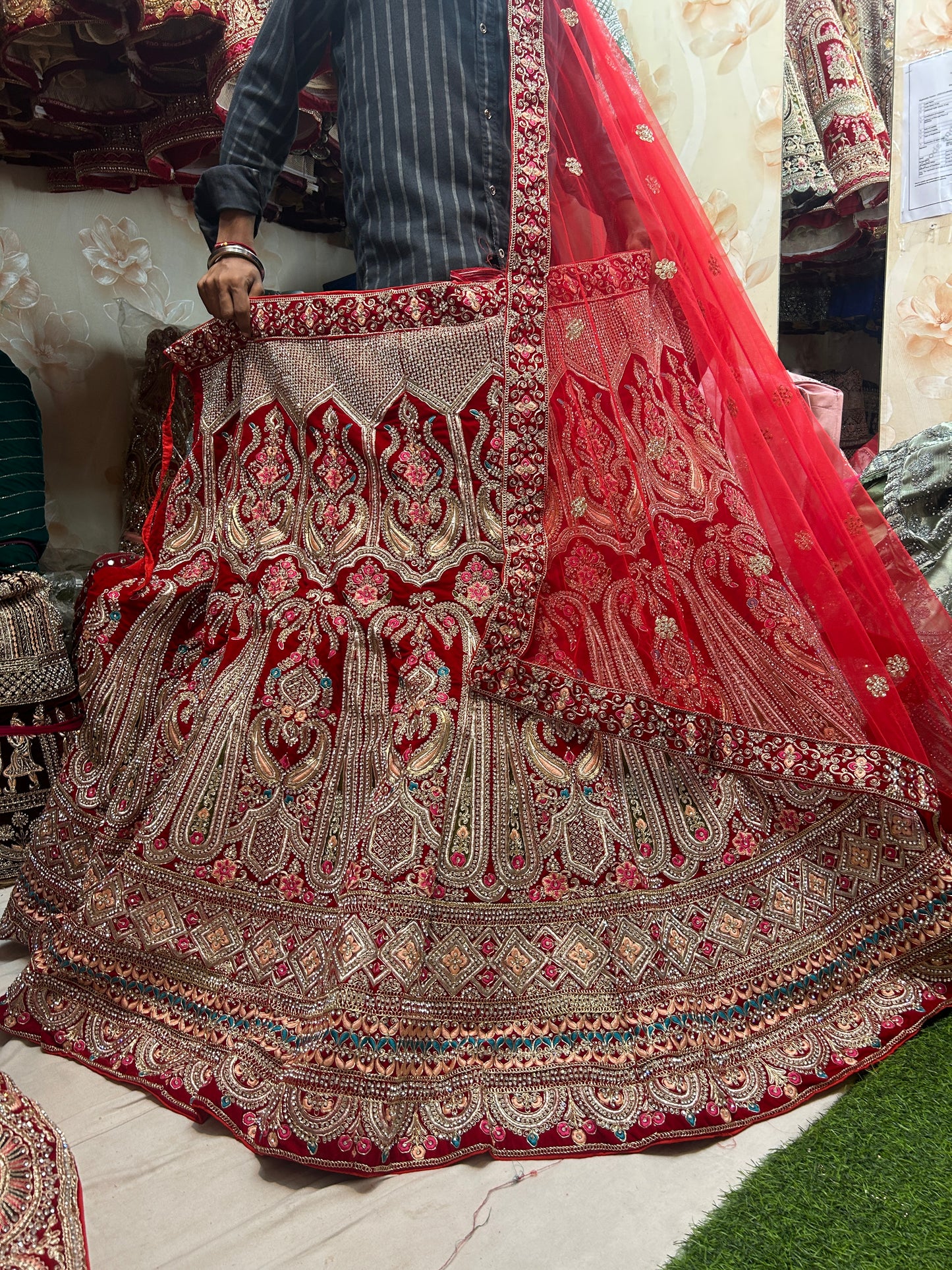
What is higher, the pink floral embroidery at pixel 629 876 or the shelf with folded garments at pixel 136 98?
the shelf with folded garments at pixel 136 98

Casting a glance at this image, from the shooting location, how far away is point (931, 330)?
2.27 metres

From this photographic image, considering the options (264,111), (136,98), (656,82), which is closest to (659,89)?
(656,82)

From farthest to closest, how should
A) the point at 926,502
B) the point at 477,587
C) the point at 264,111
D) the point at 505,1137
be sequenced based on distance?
the point at 926,502 < the point at 264,111 < the point at 477,587 < the point at 505,1137

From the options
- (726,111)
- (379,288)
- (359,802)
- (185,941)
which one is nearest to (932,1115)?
(359,802)

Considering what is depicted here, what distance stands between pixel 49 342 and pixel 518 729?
2.18 m

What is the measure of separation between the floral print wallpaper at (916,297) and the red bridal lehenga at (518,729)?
105 cm

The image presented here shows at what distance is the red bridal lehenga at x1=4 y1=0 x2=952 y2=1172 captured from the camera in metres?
1.08

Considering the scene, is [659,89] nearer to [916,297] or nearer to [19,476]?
[916,297]

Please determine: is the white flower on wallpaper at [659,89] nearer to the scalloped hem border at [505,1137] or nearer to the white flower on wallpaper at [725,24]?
the white flower on wallpaper at [725,24]

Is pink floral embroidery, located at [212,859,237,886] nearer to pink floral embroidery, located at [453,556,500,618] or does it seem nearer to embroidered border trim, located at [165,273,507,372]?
pink floral embroidery, located at [453,556,500,618]

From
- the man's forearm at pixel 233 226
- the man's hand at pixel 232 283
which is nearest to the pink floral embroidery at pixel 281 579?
the man's hand at pixel 232 283

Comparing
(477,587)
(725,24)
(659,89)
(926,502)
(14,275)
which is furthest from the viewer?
(14,275)

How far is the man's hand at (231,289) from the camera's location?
136cm

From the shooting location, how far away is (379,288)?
1374mm
